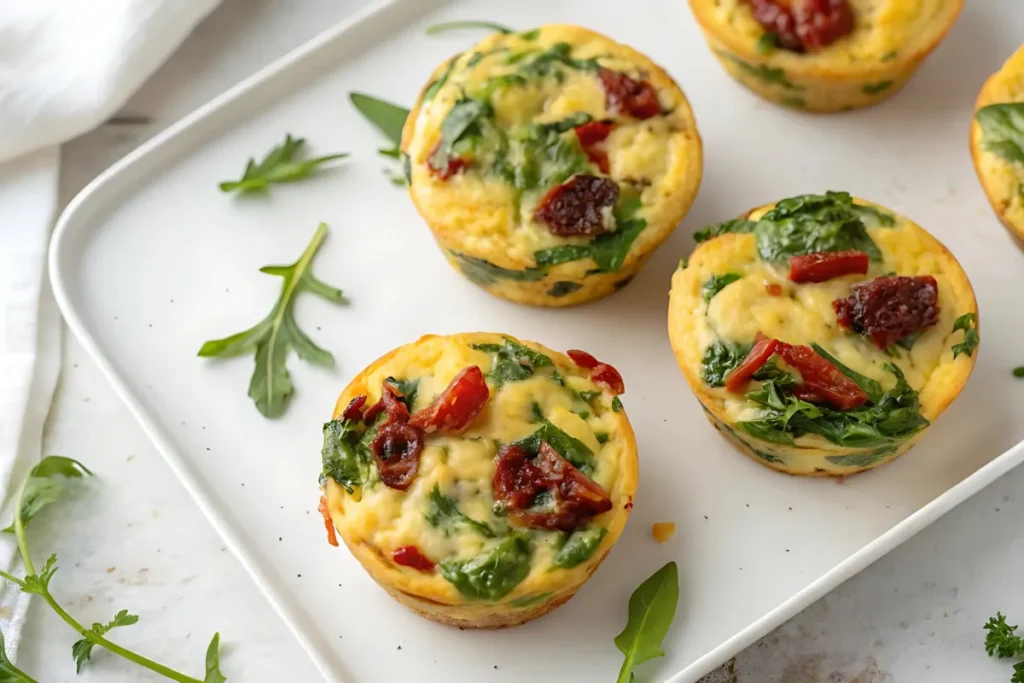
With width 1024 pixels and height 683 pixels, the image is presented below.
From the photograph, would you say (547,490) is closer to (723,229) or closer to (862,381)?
(862,381)

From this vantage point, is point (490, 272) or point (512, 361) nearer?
point (512, 361)

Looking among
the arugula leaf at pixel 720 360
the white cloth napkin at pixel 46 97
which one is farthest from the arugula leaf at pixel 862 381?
the white cloth napkin at pixel 46 97

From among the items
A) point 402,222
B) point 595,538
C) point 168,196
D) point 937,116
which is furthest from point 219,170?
point 937,116

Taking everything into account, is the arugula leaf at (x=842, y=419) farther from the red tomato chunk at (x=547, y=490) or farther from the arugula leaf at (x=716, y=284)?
the red tomato chunk at (x=547, y=490)

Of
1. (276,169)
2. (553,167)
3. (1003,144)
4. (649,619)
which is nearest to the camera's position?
(649,619)

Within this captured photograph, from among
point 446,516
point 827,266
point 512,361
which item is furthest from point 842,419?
point 446,516

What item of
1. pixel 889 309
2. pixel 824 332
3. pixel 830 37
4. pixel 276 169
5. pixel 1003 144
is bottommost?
pixel 276 169

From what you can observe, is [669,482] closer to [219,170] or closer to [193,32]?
[219,170]
